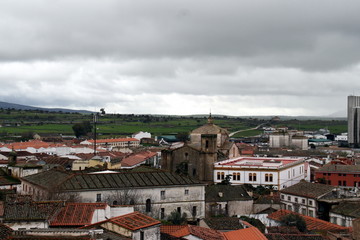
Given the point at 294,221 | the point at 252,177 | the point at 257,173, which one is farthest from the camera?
the point at 252,177

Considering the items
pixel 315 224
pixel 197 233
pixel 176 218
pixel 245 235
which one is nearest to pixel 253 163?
pixel 315 224

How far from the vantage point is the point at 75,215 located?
27234 millimetres

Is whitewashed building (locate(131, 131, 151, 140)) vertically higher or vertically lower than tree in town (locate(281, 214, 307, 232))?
higher

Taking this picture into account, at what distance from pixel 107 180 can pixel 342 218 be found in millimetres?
19748

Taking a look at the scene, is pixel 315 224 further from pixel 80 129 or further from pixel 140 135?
pixel 80 129

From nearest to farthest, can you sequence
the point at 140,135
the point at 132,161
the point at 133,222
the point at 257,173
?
the point at 133,222, the point at 257,173, the point at 132,161, the point at 140,135

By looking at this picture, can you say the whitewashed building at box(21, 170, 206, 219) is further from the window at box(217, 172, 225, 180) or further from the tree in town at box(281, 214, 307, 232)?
the window at box(217, 172, 225, 180)

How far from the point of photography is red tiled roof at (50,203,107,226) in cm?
2630

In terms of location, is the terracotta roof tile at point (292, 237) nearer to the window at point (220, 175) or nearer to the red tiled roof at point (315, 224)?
the red tiled roof at point (315, 224)

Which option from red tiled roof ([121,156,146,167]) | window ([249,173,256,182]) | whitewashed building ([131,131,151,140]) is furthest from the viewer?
whitewashed building ([131,131,151,140])

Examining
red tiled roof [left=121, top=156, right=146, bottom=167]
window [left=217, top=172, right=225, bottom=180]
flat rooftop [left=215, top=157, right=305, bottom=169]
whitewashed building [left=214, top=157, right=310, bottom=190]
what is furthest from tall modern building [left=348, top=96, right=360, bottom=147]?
window [left=217, top=172, right=225, bottom=180]

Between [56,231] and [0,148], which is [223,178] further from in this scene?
[0,148]

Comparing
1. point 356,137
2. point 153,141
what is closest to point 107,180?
point 153,141

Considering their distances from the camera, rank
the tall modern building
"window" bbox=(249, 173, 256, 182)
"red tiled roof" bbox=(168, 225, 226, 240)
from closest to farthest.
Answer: "red tiled roof" bbox=(168, 225, 226, 240) < "window" bbox=(249, 173, 256, 182) < the tall modern building
